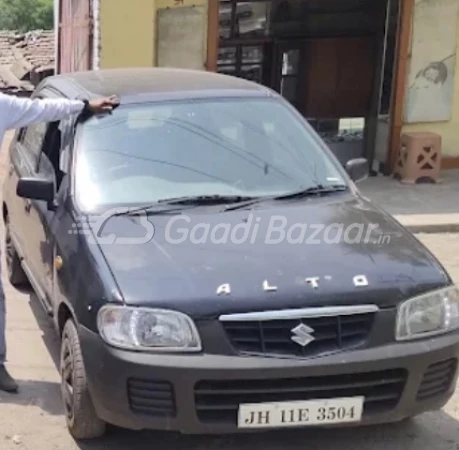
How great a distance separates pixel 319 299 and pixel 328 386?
1.20 ft

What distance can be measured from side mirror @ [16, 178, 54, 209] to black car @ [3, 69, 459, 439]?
0.01 meters

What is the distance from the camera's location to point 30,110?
491cm

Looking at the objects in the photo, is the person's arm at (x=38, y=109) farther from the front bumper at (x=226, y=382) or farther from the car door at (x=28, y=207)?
the front bumper at (x=226, y=382)

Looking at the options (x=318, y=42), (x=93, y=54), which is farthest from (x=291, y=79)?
(x=93, y=54)

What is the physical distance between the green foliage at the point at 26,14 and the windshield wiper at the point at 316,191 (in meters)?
49.6

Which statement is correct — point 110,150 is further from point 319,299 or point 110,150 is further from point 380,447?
point 380,447

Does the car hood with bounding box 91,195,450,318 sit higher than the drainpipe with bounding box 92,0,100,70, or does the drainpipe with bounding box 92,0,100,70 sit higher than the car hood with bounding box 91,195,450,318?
the drainpipe with bounding box 92,0,100,70

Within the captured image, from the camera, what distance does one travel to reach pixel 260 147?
5.35 metres

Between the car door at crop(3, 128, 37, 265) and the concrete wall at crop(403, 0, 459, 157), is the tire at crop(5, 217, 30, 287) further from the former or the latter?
the concrete wall at crop(403, 0, 459, 157)

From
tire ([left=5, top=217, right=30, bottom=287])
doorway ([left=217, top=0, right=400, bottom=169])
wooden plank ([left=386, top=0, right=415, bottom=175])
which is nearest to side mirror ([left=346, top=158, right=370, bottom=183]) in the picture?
tire ([left=5, top=217, right=30, bottom=287])

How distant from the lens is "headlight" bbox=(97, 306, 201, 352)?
156 inches

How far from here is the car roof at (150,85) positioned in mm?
5461

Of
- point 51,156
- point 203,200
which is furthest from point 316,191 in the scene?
point 51,156

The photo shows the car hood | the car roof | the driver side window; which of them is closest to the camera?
the car hood
